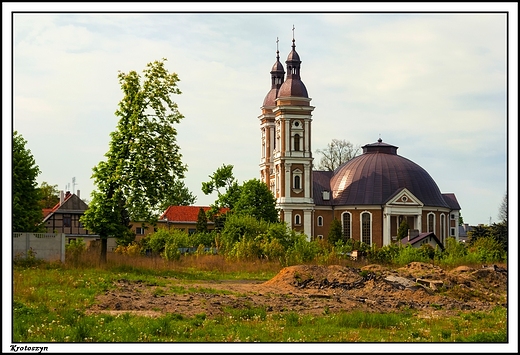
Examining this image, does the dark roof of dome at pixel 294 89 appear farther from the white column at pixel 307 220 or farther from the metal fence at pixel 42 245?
the metal fence at pixel 42 245

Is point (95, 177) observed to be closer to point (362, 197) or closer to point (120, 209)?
point (120, 209)

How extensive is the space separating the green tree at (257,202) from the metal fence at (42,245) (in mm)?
41844

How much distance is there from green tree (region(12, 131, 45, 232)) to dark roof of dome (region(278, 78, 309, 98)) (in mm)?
45459

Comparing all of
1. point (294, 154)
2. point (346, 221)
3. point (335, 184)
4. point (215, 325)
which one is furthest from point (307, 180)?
point (215, 325)

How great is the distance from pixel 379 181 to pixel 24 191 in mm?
54844

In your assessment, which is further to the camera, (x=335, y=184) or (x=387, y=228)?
(x=335, y=184)

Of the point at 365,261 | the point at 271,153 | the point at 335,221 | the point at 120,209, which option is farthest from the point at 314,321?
the point at 271,153

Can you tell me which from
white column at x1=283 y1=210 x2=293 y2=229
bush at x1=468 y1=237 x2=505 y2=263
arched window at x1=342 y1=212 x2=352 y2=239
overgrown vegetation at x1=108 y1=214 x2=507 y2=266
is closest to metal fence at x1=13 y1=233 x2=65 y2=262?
overgrown vegetation at x1=108 y1=214 x2=507 y2=266

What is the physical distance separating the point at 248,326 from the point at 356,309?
16.9 ft

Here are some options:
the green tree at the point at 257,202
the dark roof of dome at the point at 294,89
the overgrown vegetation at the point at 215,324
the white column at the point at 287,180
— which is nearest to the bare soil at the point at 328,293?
the overgrown vegetation at the point at 215,324

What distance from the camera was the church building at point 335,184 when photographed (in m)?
80.8

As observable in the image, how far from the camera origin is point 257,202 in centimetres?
7350

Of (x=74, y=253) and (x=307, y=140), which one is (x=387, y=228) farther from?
(x=74, y=253)

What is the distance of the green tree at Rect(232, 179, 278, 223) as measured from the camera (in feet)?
239
